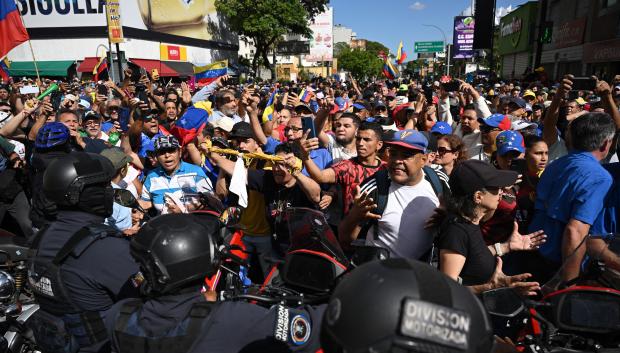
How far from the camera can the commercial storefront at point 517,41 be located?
35812 millimetres

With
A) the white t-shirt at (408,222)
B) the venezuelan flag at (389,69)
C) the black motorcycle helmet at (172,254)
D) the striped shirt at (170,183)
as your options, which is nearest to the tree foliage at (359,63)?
the venezuelan flag at (389,69)

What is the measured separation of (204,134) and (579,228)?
12.7 feet

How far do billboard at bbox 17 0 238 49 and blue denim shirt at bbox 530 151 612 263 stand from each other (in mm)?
30958

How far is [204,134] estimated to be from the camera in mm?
4949

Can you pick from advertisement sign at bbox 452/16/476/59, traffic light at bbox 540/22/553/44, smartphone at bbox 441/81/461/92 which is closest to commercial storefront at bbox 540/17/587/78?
advertisement sign at bbox 452/16/476/59

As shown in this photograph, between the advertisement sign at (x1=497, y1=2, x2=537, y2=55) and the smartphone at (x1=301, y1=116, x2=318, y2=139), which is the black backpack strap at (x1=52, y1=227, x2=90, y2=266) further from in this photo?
the advertisement sign at (x1=497, y1=2, x2=537, y2=55)

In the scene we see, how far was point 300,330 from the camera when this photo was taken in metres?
1.72

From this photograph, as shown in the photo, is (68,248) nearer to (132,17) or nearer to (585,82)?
(585,82)

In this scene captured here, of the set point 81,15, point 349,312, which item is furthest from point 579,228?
point 81,15

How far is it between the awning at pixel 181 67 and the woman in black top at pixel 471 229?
3798 cm

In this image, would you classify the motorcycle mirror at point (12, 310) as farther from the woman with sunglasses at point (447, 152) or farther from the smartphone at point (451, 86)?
the smartphone at point (451, 86)

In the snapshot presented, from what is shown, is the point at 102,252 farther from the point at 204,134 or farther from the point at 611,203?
the point at 611,203

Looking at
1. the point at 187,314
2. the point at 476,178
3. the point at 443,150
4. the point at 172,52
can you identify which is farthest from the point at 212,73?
the point at 172,52

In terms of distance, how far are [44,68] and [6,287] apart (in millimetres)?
34577
